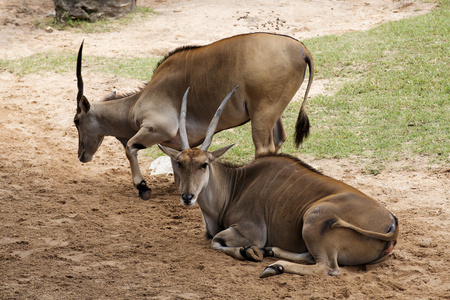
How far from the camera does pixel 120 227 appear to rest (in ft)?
15.5

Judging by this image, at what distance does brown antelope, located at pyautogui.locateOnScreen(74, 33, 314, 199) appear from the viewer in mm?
5215

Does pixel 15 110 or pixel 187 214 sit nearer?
pixel 187 214

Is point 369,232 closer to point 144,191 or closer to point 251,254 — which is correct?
point 251,254

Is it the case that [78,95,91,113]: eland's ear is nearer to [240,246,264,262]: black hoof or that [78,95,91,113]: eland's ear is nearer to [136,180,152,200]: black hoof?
[136,180,152,200]: black hoof

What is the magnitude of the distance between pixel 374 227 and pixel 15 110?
5.77m

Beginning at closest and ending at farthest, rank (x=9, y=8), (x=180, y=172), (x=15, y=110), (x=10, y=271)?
1. (x=10, y=271)
2. (x=180, y=172)
3. (x=15, y=110)
4. (x=9, y=8)

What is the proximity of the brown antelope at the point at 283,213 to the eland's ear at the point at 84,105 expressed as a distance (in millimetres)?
1751

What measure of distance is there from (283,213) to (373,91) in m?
4.30

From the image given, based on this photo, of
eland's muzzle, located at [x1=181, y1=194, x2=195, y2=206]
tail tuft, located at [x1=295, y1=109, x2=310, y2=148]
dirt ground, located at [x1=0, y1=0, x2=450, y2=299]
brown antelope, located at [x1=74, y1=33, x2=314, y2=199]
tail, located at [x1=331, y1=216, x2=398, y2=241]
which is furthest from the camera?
tail tuft, located at [x1=295, y1=109, x2=310, y2=148]

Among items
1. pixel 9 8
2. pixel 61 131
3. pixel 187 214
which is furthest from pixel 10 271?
pixel 9 8

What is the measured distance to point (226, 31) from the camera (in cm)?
1131

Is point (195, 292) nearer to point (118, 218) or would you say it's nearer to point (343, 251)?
point (343, 251)

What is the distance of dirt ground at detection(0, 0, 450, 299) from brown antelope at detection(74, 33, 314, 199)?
576 millimetres

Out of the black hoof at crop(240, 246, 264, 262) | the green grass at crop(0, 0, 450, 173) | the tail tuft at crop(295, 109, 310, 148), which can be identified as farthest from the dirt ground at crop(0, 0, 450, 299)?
the tail tuft at crop(295, 109, 310, 148)
